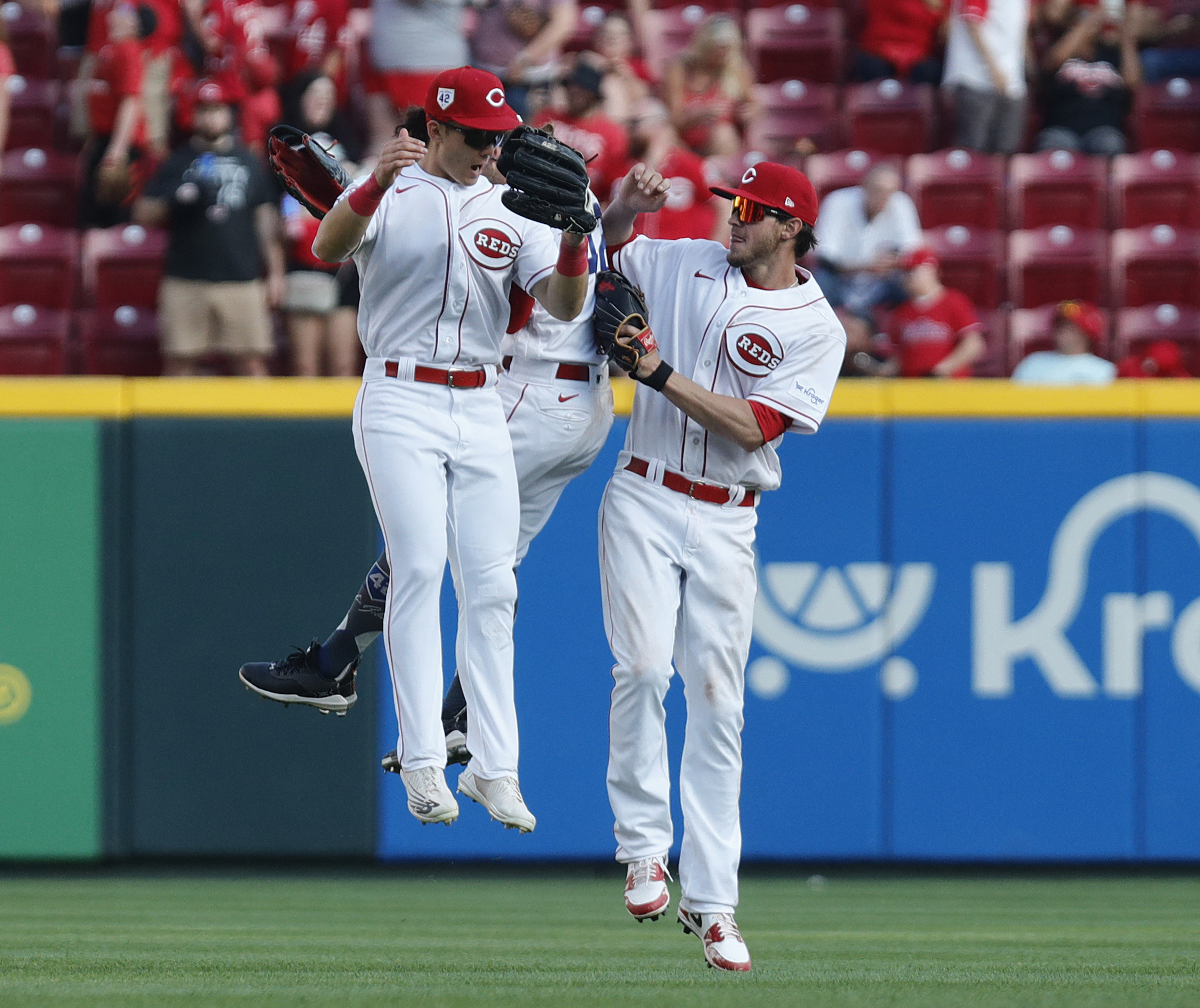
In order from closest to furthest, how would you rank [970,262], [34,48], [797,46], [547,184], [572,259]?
1. [547,184]
2. [572,259]
3. [970,262]
4. [34,48]
5. [797,46]

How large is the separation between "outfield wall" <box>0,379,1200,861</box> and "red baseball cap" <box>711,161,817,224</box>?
9.22ft

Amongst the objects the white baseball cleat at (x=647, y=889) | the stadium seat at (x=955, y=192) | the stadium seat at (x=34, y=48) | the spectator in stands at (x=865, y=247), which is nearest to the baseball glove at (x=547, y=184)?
the white baseball cleat at (x=647, y=889)

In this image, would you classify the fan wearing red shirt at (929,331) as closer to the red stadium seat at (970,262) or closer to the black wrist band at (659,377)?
the red stadium seat at (970,262)

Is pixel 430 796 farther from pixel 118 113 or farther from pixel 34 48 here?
pixel 34 48

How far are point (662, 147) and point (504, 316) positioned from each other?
13.7 feet

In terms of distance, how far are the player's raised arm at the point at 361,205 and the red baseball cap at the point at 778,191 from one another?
0.98 m

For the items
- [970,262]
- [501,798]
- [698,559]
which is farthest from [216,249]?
[501,798]

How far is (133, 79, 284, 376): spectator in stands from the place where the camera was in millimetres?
9000

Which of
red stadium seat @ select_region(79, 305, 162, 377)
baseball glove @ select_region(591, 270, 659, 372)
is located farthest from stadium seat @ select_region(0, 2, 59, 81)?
baseball glove @ select_region(591, 270, 659, 372)

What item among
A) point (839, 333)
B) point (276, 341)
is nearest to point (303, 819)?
point (276, 341)

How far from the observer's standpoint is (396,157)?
4.96 metres

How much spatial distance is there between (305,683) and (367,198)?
1.56m

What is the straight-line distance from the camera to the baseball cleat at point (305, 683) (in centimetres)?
582

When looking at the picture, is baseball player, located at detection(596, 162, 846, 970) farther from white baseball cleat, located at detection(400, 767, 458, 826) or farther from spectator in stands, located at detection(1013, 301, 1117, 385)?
spectator in stands, located at detection(1013, 301, 1117, 385)
